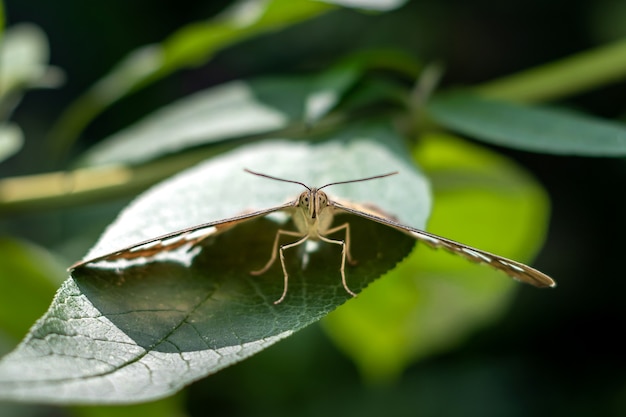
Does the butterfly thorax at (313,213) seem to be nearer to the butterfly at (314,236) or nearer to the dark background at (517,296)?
the butterfly at (314,236)

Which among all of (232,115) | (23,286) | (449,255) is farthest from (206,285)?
(449,255)

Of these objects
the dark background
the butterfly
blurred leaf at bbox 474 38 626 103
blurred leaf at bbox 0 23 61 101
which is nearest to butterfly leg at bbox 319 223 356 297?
the butterfly

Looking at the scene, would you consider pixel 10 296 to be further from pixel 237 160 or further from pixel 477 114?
pixel 477 114

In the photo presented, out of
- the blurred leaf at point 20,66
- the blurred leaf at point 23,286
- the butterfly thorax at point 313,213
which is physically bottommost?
the butterfly thorax at point 313,213

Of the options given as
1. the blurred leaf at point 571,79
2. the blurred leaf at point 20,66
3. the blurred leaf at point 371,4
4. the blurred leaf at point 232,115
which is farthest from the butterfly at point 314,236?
the blurred leaf at point 20,66

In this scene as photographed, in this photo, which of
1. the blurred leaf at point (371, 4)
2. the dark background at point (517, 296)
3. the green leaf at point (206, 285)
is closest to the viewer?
the green leaf at point (206, 285)

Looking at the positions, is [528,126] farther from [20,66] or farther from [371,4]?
[20,66]

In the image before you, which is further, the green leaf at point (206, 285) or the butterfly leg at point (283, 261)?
the butterfly leg at point (283, 261)
